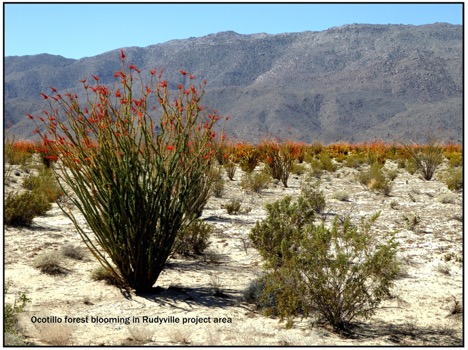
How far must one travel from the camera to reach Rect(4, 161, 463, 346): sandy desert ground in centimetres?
543

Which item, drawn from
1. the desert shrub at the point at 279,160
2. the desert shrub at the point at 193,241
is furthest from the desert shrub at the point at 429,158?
the desert shrub at the point at 193,241

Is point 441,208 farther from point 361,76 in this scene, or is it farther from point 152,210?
point 361,76

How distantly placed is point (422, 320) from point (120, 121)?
3703mm

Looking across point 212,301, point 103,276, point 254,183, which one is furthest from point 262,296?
point 254,183

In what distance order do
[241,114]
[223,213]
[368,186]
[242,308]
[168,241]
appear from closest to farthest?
[242,308] → [168,241] → [223,213] → [368,186] → [241,114]

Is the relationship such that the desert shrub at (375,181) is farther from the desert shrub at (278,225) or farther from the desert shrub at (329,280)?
the desert shrub at (329,280)

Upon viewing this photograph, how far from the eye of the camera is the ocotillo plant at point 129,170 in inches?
253

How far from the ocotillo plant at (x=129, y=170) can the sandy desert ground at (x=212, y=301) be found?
1.84 feet

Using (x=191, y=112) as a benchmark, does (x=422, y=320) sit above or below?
below

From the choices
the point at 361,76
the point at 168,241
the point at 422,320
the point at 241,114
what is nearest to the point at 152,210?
the point at 168,241

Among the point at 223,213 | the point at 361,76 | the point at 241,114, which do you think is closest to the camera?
the point at 223,213

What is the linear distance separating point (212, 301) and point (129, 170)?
5.48 feet

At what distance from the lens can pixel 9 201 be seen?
33.8ft

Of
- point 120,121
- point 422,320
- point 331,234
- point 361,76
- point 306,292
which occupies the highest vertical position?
point 361,76
